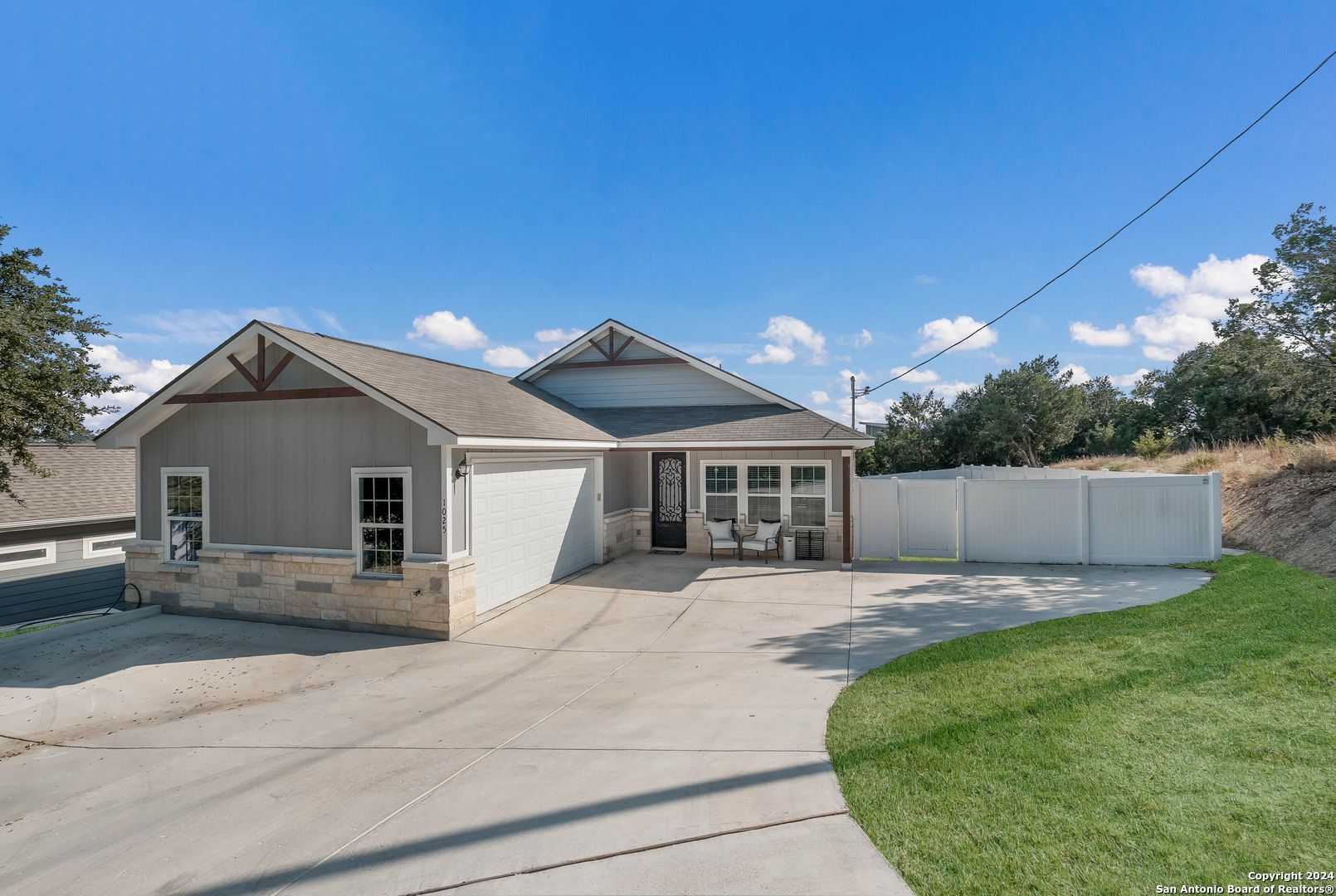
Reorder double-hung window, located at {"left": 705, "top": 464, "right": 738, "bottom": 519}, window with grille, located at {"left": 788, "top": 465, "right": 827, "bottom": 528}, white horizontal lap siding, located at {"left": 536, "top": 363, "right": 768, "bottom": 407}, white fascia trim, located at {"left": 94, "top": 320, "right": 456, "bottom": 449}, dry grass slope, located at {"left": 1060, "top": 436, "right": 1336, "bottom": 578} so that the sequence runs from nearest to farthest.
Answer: white fascia trim, located at {"left": 94, "top": 320, "right": 456, "bottom": 449}, dry grass slope, located at {"left": 1060, "top": 436, "right": 1336, "bottom": 578}, window with grille, located at {"left": 788, "top": 465, "right": 827, "bottom": 528}, double-hung window, located at {"left": 705, "top": 464, "right": 738, "bottom": 519}, white horizontal lap siding, located at {"left": 536, "top": 363, "right": 768, "bottom": 407}

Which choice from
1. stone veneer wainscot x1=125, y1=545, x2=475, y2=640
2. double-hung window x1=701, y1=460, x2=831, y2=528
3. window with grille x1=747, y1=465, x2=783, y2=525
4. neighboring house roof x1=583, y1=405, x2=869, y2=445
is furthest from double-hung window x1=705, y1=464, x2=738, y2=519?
stone veneer wainscot x1=125, y1=545, x2=475, y2=640

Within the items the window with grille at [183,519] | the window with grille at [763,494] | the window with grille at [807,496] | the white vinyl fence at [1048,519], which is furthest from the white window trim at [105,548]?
the white vinyl fence at [1048,519]

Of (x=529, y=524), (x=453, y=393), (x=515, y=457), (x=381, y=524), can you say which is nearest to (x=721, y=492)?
(x=529, y=524)

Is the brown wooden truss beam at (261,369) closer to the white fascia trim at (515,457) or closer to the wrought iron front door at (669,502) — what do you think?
the white fascia trim at (515,457)

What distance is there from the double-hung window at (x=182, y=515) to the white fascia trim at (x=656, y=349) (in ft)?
25.5

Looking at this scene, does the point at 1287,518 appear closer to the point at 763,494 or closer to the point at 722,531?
the point at 763,494

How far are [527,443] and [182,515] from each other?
20.6ft

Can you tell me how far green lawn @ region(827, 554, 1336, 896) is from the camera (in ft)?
10.0

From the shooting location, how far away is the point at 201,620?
994cm

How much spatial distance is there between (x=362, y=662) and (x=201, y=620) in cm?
440

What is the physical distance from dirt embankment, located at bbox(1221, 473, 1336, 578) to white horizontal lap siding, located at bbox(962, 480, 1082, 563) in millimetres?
3171

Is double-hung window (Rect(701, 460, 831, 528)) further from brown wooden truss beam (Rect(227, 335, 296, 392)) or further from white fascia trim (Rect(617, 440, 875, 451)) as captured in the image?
brown wooden truss beam (Rect(227, 335, 296, 392))

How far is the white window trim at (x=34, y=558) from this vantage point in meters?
11.8

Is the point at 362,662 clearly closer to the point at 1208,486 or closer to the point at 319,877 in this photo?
the point at 319,877
